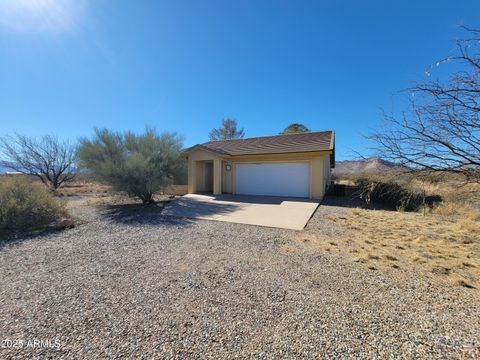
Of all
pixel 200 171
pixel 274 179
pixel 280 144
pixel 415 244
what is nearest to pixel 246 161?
pixel 274 179

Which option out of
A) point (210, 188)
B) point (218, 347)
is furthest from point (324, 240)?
point (210, 188)

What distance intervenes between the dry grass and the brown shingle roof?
6.02 metres

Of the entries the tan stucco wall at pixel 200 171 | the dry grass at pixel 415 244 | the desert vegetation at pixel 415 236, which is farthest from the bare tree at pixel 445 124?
the tan stucco wall at pixel 200 171

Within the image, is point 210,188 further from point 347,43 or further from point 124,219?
point 347,43

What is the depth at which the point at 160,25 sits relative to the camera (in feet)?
26.9

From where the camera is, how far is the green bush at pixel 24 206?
20.5ft

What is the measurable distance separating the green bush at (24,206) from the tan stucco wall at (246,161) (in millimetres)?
8128

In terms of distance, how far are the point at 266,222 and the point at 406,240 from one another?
13.5ft

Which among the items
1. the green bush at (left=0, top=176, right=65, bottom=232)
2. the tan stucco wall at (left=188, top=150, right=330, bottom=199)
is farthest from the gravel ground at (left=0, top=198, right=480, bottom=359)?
the tan stucco wall at (left=188, top=150, right=330, bottom=199)

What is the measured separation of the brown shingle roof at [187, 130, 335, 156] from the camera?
13.1 meters

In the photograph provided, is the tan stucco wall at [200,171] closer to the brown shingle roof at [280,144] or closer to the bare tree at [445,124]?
the brown shingle roof at [280,144]

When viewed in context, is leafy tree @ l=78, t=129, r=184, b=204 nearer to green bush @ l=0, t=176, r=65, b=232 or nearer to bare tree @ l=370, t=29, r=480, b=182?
green bush @ l=0, t=176, r=65, b=232

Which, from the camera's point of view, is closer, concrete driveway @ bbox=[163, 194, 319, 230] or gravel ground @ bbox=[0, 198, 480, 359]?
gravel ground @ bbox=[0, 198, 480, 359]

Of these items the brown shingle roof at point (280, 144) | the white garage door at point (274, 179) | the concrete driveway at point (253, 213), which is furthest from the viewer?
the brown shingle roof at point (280, 144)
